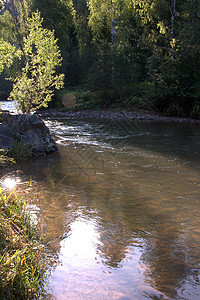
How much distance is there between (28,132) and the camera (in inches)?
396

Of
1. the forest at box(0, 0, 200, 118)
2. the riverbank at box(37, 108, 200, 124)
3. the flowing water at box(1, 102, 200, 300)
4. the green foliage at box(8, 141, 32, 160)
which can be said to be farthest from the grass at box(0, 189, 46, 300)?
the riverbank at box(37, 108, 200, 124)

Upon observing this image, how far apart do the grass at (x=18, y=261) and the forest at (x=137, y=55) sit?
9604mm

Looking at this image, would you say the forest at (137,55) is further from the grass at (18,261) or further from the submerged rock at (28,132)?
the grass at (18,261)

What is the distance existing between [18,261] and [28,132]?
24.7 ft

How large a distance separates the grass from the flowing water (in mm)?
199

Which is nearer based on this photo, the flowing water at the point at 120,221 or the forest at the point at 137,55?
the flowing water at the point at 120,221

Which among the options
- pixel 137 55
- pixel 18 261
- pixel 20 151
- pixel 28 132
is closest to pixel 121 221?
pixel 18 261

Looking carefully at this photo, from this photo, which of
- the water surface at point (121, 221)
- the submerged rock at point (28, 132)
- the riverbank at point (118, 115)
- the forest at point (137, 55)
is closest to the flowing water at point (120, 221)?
the water surface at point (121, 221)

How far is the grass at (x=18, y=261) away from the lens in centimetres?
276

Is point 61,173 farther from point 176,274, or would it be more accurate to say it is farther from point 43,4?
point 43,4

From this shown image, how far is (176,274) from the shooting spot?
3.27 metres

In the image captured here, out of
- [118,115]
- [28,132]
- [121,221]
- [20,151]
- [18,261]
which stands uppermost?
[18,261]

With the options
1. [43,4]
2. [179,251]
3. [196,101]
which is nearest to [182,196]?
[179,251]

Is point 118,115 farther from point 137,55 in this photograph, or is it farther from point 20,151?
point 20,151
